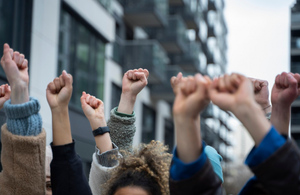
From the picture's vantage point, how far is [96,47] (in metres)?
14.8

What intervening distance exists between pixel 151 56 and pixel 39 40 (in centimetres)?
962

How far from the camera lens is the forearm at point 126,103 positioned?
293cm

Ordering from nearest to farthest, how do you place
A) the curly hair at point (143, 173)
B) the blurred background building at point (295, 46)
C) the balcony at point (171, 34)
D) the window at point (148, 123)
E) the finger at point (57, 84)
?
the finger at point (57, 84) → the curly hair at point (143, 173) → the window at point (148, 123) → the balcony at point (171, 34) → the blurred background building at point (295, 46)

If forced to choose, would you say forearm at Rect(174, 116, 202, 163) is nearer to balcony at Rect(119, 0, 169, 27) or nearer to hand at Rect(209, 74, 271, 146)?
hand at Rect(209, 74, 271, 146)

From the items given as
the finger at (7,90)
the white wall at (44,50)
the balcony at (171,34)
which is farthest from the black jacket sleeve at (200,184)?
the balcony at (171,34)

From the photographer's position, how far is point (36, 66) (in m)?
10.6

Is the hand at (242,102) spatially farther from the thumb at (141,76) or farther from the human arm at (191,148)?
the thumb at (141,76)

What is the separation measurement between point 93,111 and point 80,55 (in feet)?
36.0

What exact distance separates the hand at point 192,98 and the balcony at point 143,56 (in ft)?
56.7

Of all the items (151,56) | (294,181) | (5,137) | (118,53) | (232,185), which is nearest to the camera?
(294,181)

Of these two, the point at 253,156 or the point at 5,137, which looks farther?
the point at 5,137

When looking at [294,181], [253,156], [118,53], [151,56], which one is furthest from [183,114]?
[151,56]

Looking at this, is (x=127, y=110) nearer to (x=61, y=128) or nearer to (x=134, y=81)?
(x=134, y=81)

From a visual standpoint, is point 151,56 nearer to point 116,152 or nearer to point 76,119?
point 76,119
